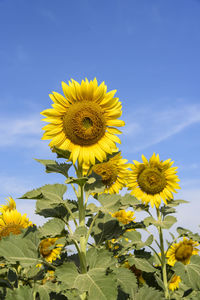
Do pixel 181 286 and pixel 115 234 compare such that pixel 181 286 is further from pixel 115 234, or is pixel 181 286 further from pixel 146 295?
pixel 115 234

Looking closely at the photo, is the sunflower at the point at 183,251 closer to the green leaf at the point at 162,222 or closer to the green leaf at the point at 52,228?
the green leaf at the point at 162,222

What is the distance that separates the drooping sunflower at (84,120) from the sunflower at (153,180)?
6.79 ft

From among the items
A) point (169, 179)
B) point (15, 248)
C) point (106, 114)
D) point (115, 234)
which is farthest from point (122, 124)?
point (169, 179)

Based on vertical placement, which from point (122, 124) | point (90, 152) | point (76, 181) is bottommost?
point (76, 181)

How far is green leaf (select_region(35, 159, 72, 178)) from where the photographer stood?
10.5ft

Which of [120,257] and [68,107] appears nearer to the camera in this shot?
[68,107]

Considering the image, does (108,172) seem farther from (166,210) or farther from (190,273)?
(190,273)

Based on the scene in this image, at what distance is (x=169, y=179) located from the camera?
5.30 m

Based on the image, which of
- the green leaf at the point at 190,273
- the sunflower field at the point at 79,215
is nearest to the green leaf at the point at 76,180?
the sunflower field at the point at 79,215

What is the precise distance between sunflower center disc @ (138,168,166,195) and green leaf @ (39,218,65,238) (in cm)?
220

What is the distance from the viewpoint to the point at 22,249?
3.23m

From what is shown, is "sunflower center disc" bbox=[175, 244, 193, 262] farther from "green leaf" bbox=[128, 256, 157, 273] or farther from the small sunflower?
"green leaf" bbox=[128, 256, 157, 273]

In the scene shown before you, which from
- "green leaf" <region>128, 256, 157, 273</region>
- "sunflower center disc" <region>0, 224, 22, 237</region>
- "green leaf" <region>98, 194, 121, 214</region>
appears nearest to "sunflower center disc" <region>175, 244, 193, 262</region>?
"green leaf" <region>128, 256, 157, 273</region>

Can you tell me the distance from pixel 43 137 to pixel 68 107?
38 cm
